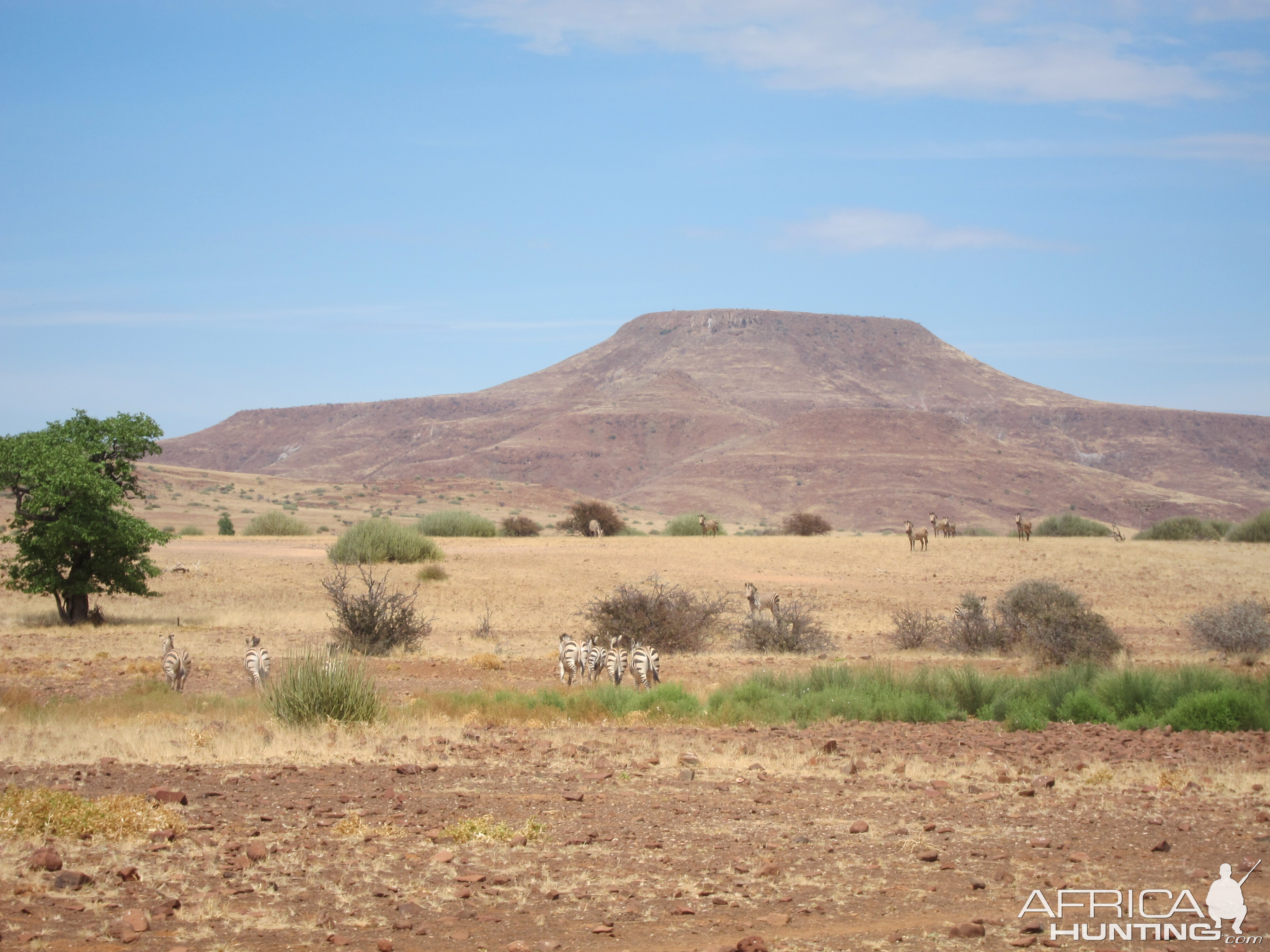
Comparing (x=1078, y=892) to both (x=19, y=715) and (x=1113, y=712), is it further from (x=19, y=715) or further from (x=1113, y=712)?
(x=19, y=715)

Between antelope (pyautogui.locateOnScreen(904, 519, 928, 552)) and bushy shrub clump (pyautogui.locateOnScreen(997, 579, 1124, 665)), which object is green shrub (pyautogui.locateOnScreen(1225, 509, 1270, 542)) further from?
bushy shrub clump (pyautogui.locateOnScreen(997, 579, 1124, 665))

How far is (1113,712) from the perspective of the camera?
13.3m

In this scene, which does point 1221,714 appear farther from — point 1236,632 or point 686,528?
point 686,528

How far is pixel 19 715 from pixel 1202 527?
55.8 metres

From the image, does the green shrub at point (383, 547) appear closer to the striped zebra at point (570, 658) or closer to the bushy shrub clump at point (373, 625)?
the bushy shrub clump at point (373, 625)

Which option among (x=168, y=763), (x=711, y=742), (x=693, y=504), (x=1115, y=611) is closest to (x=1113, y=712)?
(x=711, y=742)

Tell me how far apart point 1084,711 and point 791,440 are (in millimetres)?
113012

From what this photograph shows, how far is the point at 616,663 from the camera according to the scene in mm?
16406

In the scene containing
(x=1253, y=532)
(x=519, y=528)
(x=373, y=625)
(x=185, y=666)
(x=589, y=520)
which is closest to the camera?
(x=185, y=666)

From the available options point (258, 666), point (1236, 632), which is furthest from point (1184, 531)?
point (258, 666)

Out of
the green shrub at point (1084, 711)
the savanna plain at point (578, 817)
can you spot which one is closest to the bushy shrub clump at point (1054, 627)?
the savanna plain at point (578, 817)

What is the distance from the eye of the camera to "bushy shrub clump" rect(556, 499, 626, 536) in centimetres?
5628

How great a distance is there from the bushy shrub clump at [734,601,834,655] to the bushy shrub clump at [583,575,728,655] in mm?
964

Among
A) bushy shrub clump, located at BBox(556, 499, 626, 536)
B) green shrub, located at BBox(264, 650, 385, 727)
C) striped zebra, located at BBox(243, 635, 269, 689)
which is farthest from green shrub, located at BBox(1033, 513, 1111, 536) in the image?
green shrub, located at BBox(264, 650, 385, 727)
